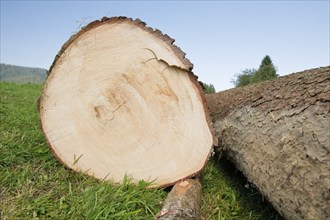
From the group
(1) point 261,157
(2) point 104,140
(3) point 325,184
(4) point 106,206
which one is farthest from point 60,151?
(3) point 325,184

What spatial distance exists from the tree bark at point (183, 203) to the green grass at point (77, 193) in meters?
0.15

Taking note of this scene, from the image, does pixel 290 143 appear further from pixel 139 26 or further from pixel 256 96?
pixel 139 26

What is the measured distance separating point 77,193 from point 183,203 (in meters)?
0.75

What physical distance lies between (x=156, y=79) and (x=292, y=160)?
3.61ft

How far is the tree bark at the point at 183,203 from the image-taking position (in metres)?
2.00

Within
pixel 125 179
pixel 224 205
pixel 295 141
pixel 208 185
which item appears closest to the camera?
pixel 295 141

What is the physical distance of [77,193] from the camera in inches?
92.4

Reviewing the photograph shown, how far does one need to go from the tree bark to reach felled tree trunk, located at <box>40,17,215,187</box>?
10 cm

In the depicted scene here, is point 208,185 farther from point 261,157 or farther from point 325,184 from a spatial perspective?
point 325,184

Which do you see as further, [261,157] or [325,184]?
[261,157]

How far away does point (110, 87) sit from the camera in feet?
8.39

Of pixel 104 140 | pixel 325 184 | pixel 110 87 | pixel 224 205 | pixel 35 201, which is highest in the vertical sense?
pixel 110 87

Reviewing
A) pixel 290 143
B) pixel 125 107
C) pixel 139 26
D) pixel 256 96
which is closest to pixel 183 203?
pixel 290 143

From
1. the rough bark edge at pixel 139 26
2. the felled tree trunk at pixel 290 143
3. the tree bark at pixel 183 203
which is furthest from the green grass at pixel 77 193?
the rough bark edge at pixel 139 26
